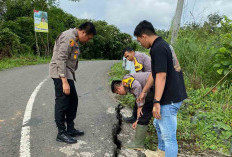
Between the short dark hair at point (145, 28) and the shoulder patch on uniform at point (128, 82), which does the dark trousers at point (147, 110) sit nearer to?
the shoulder patch on uniform at point (128, 82)

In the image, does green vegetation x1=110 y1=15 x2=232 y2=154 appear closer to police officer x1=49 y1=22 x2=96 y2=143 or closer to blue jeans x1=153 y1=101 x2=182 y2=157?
blue jeans x1=153 y1=101 x2=182 y2=157

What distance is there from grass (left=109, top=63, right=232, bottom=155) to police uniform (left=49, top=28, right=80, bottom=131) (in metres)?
1.46

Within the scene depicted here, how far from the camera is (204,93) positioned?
4543 millimetres

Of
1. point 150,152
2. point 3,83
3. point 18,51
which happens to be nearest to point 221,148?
point 150,152

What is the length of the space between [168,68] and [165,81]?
147mm

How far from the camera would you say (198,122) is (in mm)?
3594

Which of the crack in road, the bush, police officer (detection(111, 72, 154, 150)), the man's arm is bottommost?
the crack in road

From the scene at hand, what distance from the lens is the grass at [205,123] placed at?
3189 millimetres

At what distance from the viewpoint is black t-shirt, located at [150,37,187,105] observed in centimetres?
201

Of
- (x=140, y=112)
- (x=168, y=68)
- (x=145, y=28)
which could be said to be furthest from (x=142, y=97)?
(x=145, y=28)

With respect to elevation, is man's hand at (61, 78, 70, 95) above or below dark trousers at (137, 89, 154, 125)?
above

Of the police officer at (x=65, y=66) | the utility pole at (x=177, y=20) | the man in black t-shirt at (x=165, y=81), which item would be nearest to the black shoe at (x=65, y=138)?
the police officer at (x=65, y=66)

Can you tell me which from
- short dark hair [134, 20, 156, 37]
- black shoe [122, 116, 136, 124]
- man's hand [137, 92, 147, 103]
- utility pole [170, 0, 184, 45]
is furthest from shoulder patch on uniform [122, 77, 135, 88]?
utility pole [170, 0, 184, 45]

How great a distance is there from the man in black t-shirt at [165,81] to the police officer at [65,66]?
3.02 feet
